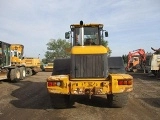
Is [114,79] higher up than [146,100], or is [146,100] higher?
[114,79]

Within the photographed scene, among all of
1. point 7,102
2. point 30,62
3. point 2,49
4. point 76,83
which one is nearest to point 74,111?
point 76,83

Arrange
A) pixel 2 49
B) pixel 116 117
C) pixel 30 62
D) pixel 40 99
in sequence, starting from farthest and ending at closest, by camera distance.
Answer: pixel 30 62 < pixel 2 49 < pixel 40 99 < pixel 116 117

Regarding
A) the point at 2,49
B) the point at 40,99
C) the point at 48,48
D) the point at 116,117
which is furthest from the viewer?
the point at 48,48

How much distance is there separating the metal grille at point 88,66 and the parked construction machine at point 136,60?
24.6 metres

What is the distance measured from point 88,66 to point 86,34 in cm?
216

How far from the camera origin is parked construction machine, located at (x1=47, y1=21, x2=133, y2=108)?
877 cm

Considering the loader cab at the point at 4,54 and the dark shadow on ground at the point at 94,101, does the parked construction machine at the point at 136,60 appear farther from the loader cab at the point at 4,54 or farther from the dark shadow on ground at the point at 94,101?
the dark shadow on ground at the point at 94,101

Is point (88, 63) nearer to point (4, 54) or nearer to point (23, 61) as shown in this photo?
point (4, 54)

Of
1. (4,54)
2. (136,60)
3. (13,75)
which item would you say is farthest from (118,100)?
(136,60)

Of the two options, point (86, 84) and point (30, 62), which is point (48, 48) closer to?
point (30, 62)

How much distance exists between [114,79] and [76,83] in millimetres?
1206

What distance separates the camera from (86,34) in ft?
36.2

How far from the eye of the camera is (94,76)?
30.1 ft

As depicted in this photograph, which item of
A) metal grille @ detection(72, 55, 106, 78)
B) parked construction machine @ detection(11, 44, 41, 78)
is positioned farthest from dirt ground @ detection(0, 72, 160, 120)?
parked construction machine @ detection(11, 44, 41, 78)
